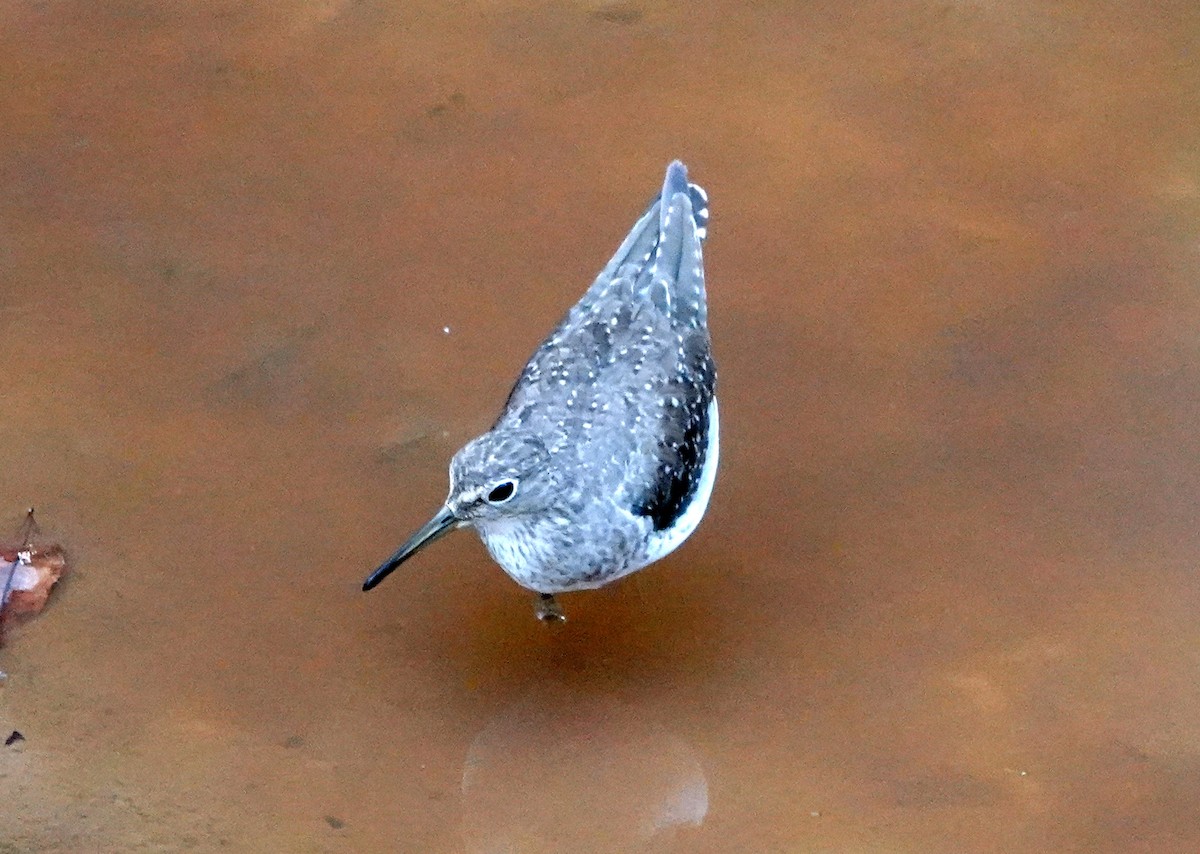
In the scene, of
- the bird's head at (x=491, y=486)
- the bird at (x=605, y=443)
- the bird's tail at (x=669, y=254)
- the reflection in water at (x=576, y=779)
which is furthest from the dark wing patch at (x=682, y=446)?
the reflection in water at (x=576, y=779)

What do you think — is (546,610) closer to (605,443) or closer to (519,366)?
(605,443)

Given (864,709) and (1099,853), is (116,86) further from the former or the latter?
(1099,853)

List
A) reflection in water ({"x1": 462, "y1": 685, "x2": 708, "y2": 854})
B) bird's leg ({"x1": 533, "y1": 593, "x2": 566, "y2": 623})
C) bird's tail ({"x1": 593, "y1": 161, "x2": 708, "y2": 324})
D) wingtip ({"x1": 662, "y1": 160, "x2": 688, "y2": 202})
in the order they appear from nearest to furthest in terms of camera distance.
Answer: reflection in water ({"x1": 462, "y1": 685, "x2": 708, "y2": 854}), bird's leg ({"x1": 533, "y1": 593, "x2": 566, "y2": 623}), bird's tail ({"x1": 593, "y1": 161, "x2": 708, "y2": 324}), wingtip ({"x1": 662, "y1": 160, "x2": 688, "y2": 202})

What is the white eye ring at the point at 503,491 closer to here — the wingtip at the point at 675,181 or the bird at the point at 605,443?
the bird at the point at 605,443

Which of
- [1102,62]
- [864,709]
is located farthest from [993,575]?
[1102,62]

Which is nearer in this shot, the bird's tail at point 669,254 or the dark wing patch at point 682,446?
the dark wing patch at point 682,446

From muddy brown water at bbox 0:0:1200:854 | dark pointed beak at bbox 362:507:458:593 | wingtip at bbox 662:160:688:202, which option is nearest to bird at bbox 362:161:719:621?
dark pointed beak at bbox 362:507:458:593

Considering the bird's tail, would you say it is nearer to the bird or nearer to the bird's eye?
the bird

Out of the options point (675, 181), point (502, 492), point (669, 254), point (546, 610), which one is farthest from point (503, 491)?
point (675, 181)
